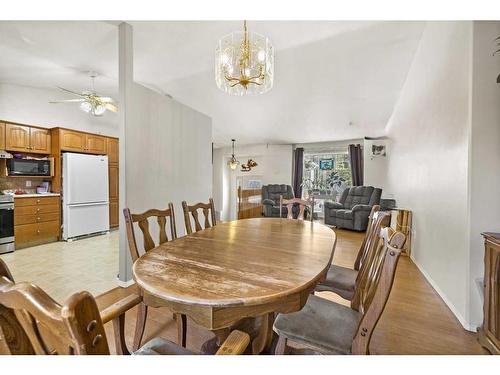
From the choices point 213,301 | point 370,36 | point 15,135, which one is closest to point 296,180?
point 370,36

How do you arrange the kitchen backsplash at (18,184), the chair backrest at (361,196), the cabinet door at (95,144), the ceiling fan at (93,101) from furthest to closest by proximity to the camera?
the chair backrest at (361,196)
the cabinet door at (95,144)
the kitchen backsplash at (18,184)
the ceiling fan at (93,101)

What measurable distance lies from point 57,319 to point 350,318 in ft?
4.18

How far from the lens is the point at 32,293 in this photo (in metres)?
0.41

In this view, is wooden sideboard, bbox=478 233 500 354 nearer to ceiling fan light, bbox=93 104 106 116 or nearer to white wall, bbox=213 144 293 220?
ceiling fan light, bbox=93 104 106 116

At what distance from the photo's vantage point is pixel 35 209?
4105 millimetres

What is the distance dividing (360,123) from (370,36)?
9.33ft

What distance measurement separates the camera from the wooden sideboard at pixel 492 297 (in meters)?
1.49

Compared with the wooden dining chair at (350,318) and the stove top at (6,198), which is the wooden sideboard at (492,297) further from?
the stove top at (6,198)

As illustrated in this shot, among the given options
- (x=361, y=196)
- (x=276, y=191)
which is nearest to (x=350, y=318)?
(x=361, y=196)

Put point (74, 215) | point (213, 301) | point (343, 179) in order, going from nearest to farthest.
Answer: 1. point (213, 301)
2. point (74, 215)
3. point (343, 179)

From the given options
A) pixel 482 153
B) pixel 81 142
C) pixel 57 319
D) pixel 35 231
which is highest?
pixel 81 142

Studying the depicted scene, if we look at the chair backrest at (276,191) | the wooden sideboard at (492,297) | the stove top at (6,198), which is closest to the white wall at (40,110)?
the stove top at (6,198)

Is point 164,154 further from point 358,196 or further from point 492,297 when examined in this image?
point 358,196
